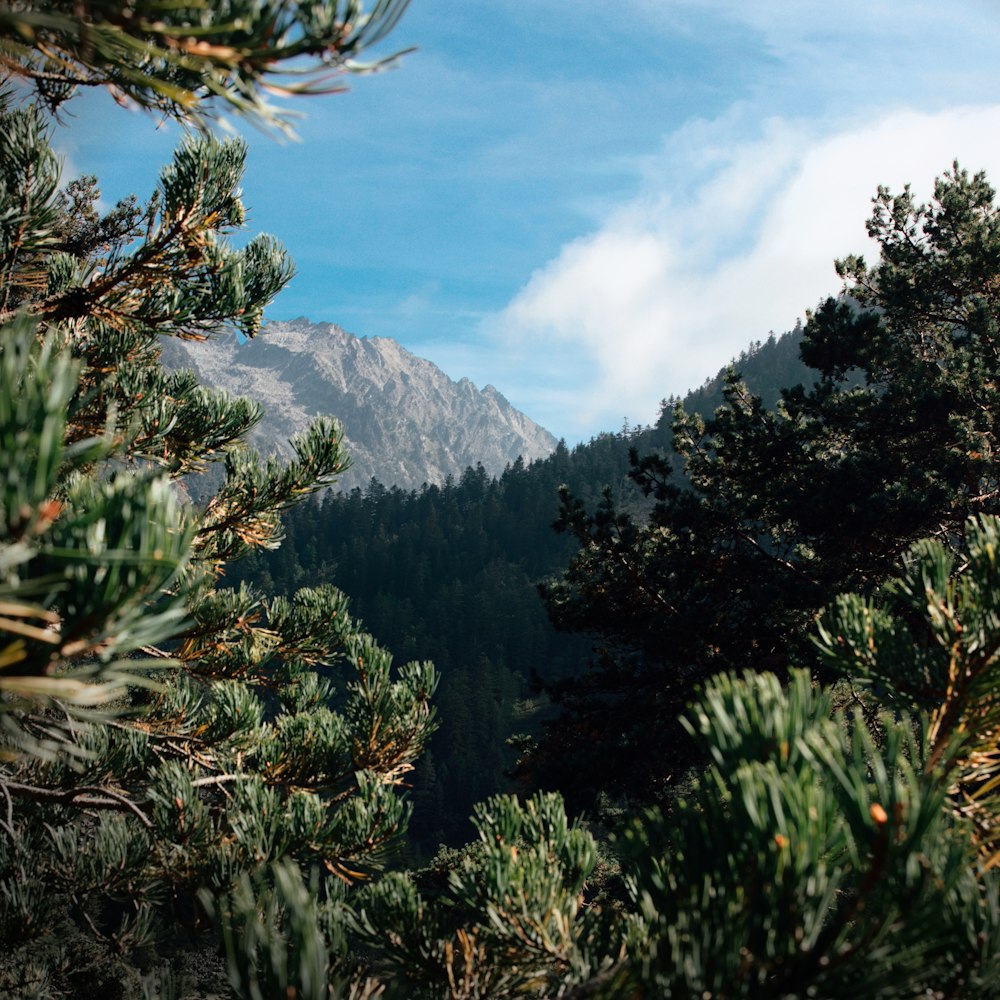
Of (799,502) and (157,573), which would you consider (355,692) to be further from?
(799,502)

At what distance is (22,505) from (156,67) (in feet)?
7.84

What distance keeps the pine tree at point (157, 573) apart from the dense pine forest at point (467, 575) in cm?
7596

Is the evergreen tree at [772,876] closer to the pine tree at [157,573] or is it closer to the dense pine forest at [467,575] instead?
the pine tree at [157,573]

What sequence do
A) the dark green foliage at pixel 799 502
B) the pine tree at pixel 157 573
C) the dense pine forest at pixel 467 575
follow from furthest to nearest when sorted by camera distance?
the dense pine forest at pixel 467 575, the dark green foliage at pixel 799 502, the pine tree at pixel 157 573

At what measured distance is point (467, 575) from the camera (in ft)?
445

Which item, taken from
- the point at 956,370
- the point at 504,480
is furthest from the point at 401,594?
the point at 956,370

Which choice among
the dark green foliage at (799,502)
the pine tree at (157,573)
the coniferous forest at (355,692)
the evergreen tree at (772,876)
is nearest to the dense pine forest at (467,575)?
the dark green foliage at (799,502)

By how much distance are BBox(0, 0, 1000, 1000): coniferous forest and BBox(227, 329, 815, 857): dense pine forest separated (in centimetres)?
7218

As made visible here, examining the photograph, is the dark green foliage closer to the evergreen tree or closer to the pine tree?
the pine tree

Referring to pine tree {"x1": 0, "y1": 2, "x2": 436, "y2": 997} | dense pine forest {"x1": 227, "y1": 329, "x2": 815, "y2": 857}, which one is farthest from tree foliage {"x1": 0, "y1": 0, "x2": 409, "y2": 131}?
dense pine forest {"x1": 227, "y1": 329, "x2": 815, "y2": 857}

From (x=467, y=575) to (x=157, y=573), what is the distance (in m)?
135

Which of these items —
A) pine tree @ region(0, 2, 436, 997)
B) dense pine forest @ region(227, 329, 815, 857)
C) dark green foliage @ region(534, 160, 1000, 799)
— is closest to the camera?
pine tree @ region(0, 2, 436, 997)

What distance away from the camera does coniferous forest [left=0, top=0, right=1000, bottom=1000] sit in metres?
1.12

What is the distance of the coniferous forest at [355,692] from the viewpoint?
1.12 metres
